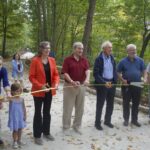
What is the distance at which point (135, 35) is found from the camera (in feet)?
96.4

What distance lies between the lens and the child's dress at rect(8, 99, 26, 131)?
7.32 metres

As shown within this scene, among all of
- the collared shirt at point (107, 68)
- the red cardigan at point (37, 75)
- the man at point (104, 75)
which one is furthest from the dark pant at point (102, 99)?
the red cardigan at point (37, 75)

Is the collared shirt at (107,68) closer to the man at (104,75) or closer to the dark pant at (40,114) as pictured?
the man at (104,75)

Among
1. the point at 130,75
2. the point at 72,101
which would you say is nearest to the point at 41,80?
the point at 72,101

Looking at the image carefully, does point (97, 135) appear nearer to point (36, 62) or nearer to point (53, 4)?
point (36, 62)

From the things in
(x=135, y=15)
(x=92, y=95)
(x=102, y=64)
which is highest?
(x=135, y=15)

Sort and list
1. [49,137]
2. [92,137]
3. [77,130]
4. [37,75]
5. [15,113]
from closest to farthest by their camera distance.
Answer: [15,113] < [37,75] < [49,137] < [92,137] < [77,130]

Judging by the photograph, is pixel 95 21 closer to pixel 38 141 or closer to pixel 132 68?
pixel 132 68

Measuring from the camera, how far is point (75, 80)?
8445 millimetres

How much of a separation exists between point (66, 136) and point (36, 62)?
1.86 meters

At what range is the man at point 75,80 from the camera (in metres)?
8.36

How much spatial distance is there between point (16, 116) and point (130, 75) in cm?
333

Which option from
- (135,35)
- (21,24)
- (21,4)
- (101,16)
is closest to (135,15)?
(135,35)

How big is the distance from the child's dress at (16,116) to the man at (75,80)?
1389 millimetres
